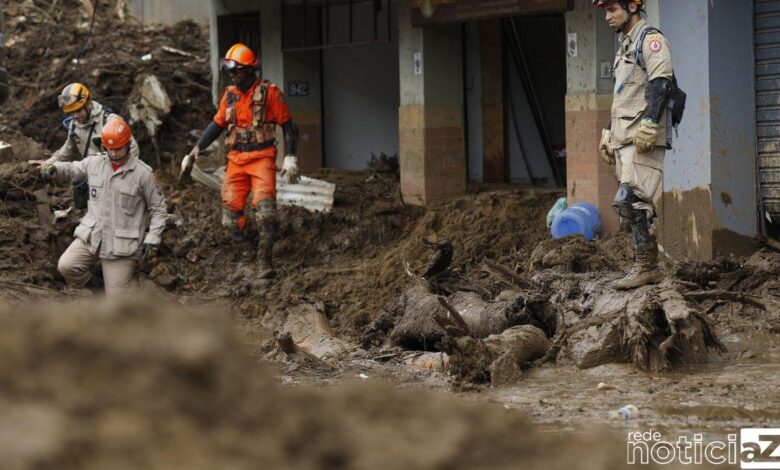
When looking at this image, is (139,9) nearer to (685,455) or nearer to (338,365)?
(338,365)

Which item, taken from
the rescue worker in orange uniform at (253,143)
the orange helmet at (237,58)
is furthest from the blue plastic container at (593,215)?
the orange helmet at (237,58)

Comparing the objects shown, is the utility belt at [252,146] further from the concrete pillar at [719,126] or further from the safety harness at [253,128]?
the concrete pillar at [719,126]

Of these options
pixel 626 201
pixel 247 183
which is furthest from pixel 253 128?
pixel 626 201

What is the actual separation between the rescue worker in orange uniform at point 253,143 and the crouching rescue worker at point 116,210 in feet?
6.84

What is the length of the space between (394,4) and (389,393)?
1170 centimetres

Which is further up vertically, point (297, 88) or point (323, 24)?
point (323, 24)

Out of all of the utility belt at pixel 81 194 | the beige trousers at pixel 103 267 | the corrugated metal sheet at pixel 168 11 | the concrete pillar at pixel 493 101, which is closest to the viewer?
the beige trousers at pixel 103 267

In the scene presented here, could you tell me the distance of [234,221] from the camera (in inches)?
466

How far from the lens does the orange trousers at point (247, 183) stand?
1153 cm

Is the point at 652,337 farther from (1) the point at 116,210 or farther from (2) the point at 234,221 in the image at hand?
(2) the point at 234,221

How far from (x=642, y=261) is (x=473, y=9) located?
15.9ft

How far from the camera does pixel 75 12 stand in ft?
67.7

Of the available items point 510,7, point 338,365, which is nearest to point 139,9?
point 510,7

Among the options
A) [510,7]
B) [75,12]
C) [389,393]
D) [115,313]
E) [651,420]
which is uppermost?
[75,12]
